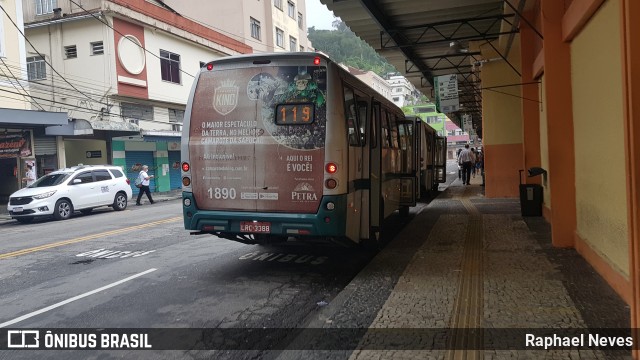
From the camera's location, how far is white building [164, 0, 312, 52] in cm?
3809

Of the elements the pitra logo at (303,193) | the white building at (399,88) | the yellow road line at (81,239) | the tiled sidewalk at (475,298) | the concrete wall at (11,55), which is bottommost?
the tiled sidewalk at (475,298)

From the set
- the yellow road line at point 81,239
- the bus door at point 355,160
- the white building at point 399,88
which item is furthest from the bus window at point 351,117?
the white building at point 399,88

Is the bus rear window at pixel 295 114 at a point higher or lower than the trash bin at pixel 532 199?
higher

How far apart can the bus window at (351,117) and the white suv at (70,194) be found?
520 inches

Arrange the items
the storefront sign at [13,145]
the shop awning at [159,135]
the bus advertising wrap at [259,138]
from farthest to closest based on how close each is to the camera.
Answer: the shop awning at [159,135] < the storefront sign at [13,145] < the bus advertising wrap at [259,138]

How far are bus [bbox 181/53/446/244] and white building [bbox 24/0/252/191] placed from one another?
59.0 ft

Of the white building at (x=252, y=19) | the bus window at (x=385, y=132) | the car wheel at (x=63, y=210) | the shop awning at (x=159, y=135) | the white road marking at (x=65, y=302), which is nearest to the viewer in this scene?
the white road marking at (x=65, y=302)

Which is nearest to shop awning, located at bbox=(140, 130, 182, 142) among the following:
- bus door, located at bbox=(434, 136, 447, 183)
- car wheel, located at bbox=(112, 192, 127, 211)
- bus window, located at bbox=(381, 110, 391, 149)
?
car wheel, located at bbox=(112, 192, 127, 211)

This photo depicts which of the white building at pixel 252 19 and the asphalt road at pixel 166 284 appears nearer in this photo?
the asphalt road at pixel 166 284

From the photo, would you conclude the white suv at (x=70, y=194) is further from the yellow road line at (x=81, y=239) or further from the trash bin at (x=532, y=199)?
the trash bin at (x=532, y=199)

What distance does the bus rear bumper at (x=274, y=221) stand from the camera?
5.83 metres

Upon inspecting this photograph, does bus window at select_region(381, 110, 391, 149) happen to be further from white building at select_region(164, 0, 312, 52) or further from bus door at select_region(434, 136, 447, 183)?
white building at select_region(164, 0, 312, 52)

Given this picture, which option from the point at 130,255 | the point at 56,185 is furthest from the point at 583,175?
the point at 56,185

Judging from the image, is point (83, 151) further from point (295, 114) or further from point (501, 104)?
point (295, 114)
